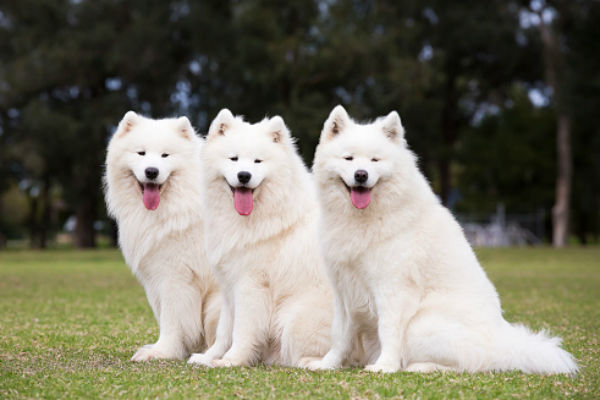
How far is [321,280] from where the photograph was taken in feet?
21.3

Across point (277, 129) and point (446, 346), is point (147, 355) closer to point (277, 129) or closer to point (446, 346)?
point (277, 129)

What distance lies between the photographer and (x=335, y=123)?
6082 millimetres

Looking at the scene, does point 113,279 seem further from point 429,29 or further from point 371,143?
Result: point 429,29

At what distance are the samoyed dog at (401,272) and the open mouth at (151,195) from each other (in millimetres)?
1731

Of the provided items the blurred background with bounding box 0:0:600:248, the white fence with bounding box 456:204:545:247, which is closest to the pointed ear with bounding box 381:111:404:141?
the blurred background with bounding box 0:0:600:248

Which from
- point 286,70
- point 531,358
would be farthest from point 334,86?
point 531,358

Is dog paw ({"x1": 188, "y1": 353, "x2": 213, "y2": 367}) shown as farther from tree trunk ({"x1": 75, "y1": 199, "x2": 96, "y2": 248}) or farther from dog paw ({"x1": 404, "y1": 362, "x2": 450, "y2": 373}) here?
tree trunk ({"x1": 75, "y1": 199, "x2": 96, "y2": 248})

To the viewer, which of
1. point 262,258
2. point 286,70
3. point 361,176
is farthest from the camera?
point 286,70

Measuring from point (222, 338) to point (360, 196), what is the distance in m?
1.80

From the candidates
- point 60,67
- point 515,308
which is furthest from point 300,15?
point 515,308

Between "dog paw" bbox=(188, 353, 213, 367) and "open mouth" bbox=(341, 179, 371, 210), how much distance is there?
5.93 feet

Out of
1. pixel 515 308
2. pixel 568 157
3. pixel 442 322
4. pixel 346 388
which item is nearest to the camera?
pixel 346 388

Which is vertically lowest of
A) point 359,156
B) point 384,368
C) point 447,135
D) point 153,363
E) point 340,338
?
point 153,363

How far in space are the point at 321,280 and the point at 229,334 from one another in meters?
0.94
